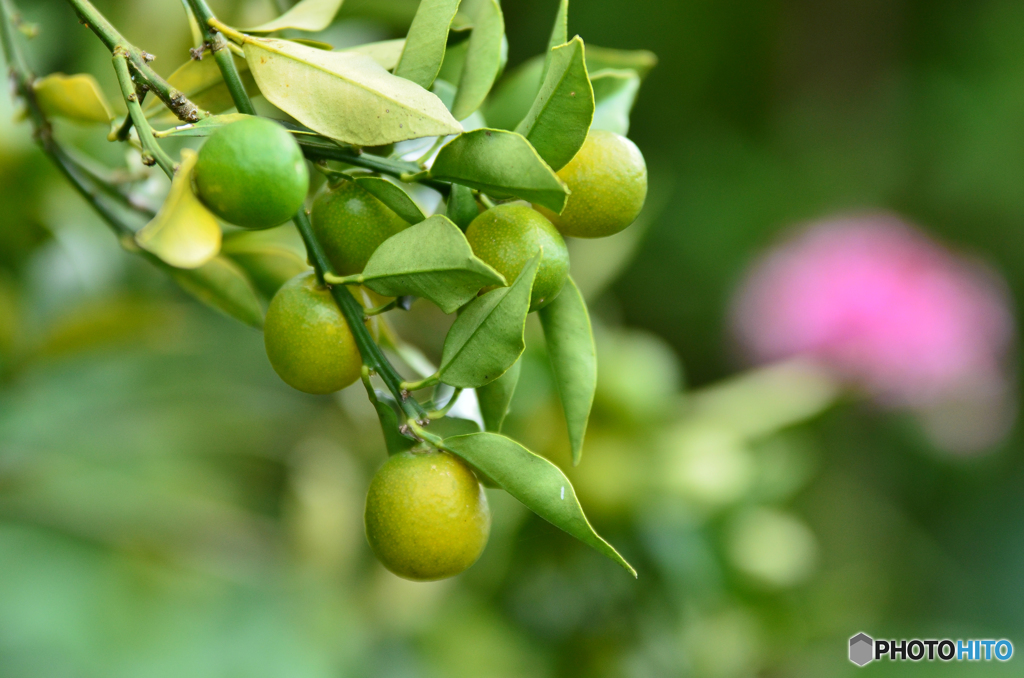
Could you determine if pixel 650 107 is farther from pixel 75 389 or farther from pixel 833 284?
pixel 75 389

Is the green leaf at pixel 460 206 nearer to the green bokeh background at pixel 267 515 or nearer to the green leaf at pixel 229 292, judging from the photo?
the green leaf at pixel 229 292

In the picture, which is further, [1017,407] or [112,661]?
[1017,407]

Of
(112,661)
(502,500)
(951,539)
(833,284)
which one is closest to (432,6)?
(502,500)

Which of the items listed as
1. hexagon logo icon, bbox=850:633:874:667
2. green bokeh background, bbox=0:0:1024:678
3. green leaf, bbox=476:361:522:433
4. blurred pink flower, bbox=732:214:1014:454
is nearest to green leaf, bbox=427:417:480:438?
green leaf, bbox=476:361:522:433

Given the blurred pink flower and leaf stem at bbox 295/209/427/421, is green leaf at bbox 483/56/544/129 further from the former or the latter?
the blurred pink flower

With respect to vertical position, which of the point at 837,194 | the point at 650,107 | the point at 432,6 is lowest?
the point at 432,6

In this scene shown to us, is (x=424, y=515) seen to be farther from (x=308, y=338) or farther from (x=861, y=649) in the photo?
(x=861, y=649)

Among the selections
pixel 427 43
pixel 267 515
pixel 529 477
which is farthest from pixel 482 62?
pixel 267 515

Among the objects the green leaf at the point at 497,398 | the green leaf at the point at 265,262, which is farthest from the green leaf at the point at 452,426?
the green leaf at the point at 265,262
